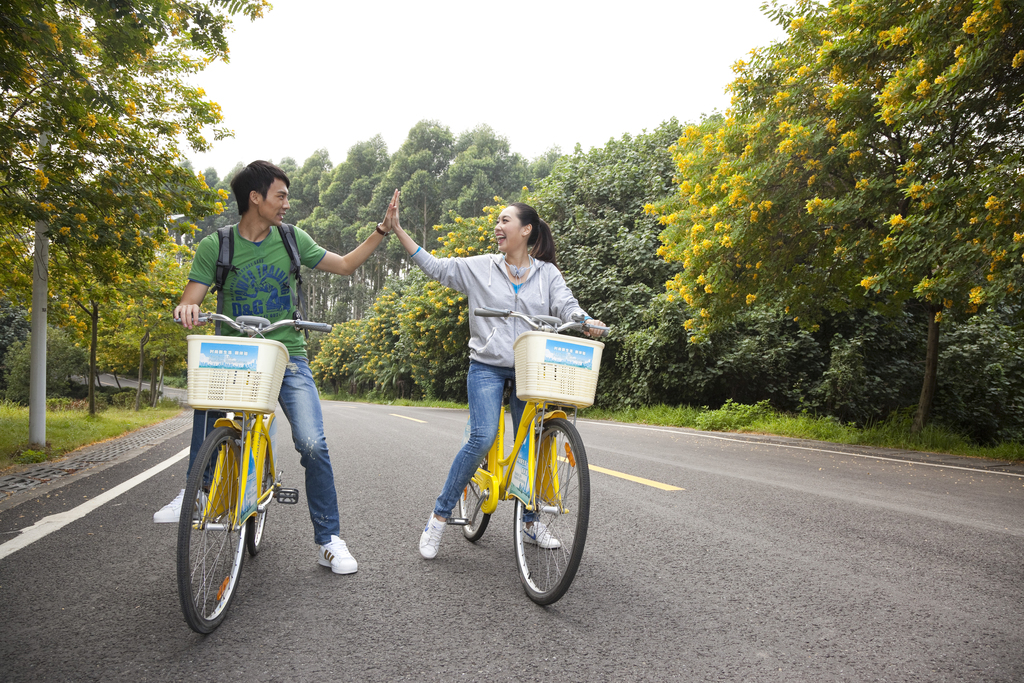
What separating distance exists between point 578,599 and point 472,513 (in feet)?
3.72

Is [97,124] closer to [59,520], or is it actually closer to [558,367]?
[59,520]

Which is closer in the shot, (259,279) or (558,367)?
(558,367)

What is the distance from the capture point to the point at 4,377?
3834 cm

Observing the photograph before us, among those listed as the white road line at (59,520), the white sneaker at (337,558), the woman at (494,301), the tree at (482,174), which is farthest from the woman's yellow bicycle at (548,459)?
the tree at (482,174)

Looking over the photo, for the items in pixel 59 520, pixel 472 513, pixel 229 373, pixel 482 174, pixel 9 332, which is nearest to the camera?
pixel 229 373

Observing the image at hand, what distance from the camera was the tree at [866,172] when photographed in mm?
8000

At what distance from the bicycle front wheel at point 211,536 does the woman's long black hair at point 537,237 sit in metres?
1.86

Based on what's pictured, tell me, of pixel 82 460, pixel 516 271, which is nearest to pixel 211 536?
pixel 516 271

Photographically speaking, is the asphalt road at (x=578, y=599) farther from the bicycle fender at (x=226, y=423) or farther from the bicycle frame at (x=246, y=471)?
the bicycle fender at (x=226, y=423)

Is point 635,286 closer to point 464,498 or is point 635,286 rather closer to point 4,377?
point 464,498

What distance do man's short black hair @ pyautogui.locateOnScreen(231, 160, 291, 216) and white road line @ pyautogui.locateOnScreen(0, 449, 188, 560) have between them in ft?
8.04

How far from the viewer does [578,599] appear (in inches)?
126

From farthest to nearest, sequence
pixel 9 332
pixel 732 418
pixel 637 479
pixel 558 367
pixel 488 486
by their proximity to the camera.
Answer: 1. pixel 9 332
2. pixel 732 418
3. pixel 637 479
4. pixel 488 486
5. pixel 558 367

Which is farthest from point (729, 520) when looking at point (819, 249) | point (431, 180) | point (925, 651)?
point (431, 180)
